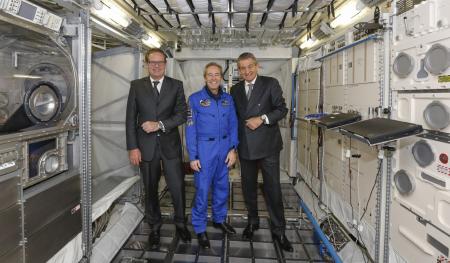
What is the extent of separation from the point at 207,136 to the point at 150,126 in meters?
0.51

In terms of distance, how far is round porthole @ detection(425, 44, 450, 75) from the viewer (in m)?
1.53

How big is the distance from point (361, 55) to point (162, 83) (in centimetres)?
178

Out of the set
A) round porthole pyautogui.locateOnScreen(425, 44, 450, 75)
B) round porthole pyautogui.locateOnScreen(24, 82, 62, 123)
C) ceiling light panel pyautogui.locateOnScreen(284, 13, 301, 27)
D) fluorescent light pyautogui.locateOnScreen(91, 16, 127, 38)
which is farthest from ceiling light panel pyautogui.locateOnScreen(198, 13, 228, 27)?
round porthole pyautogui.locateOnScreen(425, 44, 450, 75)

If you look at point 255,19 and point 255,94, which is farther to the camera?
point 255,19

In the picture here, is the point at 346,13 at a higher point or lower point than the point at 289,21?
lower

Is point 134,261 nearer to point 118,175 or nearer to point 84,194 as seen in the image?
point 84,194

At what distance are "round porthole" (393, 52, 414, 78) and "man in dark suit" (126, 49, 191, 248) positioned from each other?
5.76ft

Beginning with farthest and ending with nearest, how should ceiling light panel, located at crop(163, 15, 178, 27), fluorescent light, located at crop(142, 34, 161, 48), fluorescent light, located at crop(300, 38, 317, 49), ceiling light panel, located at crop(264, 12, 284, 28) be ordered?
fluorescent light, located at crop(300, 38, 317, 49), fluorescent light, located at crop(142, 34, 161, 48), ceiling light panel, located at crop(163, 15, 178, 27), ceiling light panel, located at crop(264, 12, 284, 28)

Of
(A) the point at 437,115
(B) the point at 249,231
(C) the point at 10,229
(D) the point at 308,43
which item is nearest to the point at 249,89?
(B) the point at 249,231

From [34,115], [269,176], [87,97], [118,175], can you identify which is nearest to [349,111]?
[269,176]

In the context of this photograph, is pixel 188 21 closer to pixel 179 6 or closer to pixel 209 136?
pixel 179 6

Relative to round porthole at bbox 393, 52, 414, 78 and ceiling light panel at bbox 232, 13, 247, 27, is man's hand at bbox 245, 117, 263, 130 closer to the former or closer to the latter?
round porthole at bbox 393, 52, 414, 78

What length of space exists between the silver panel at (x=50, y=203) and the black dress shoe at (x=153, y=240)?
2.61 ft

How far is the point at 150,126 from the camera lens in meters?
2.62
